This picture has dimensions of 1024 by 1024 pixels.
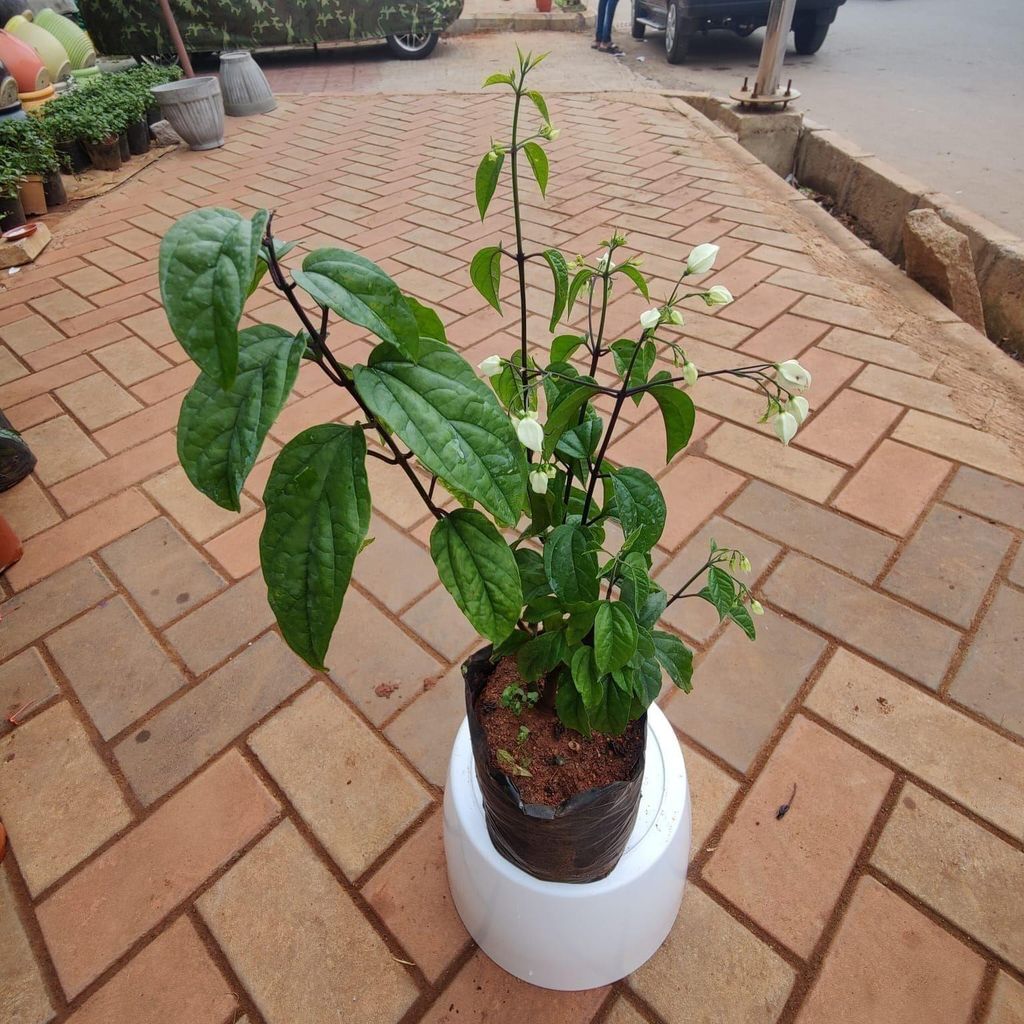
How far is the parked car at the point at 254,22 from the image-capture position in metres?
6.48

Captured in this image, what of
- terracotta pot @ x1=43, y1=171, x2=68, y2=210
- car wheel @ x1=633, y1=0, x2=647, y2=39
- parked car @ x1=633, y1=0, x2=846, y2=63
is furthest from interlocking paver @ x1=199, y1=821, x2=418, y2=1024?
car wheel @ x1=633, y1=0, x2=647, y2=39

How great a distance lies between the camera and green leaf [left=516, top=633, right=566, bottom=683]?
0.94 meters

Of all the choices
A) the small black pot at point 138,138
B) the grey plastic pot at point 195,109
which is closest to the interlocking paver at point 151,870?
the grey plastic pot at point 195,109

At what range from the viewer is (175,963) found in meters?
1.23

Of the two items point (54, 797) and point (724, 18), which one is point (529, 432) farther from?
point (724, 18)

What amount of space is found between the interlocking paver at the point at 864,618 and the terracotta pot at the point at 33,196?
4554mm

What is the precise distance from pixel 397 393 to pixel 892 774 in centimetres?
134

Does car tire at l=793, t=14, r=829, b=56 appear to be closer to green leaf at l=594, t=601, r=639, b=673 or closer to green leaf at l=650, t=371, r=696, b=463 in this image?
green leaf at l=650, t=371, r=696, b=463

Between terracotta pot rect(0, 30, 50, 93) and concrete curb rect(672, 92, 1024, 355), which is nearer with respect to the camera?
concrete curb rect(672, 92, 1024, 355)

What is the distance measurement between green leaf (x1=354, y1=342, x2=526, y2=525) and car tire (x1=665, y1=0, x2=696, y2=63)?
7.90 meters

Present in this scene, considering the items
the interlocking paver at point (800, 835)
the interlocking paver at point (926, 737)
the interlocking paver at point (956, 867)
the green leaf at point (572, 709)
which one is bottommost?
the interlocking paver at point (800, 835)

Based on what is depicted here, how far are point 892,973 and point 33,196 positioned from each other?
5.16 metres

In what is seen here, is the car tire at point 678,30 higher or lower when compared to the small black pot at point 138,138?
higher

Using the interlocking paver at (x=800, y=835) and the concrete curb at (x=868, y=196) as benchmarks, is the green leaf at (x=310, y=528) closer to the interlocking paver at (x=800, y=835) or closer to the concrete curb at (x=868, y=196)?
the interlocking paver at (x=800, y=835)
